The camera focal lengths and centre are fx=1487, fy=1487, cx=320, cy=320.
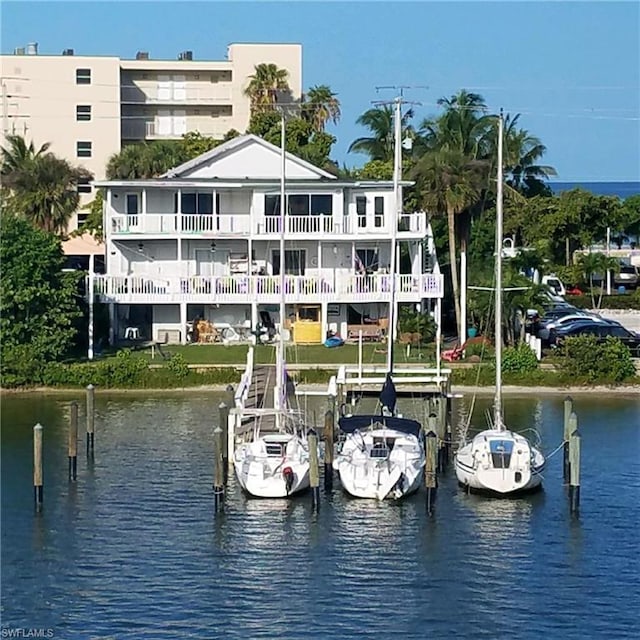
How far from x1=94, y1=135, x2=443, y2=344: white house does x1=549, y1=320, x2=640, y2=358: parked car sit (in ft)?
17.1

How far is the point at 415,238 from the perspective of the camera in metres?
62.1

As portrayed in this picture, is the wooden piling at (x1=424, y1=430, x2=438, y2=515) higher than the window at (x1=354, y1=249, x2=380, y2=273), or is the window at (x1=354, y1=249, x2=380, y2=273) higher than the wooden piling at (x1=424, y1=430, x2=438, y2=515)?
the window at (x1=354, y1=249, x2=380, y2=273)

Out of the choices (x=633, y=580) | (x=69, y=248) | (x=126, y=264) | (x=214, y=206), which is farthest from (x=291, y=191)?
(x=633, y=580)

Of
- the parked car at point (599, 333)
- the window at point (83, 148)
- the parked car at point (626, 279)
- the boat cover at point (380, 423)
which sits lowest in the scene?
the boat cover at point (380, 423)

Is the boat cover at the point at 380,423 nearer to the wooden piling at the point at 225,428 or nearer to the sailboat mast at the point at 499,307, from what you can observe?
the sailboat mast at the point at 499,307

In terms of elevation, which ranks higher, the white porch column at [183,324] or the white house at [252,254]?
the white house at [252,254]

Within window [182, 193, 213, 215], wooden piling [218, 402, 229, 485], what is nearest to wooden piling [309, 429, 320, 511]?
wooden piling [218, 402, 229, 485]

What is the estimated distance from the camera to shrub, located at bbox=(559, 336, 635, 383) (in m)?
55.6

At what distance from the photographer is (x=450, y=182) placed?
61.0 metres

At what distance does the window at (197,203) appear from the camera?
64.2 m

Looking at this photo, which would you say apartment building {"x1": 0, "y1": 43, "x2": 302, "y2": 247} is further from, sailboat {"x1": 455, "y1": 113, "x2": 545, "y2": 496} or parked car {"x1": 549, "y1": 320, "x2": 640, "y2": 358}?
sailboat {"x1": 455, "y1": 113, "x2": 545, "y2": 496}

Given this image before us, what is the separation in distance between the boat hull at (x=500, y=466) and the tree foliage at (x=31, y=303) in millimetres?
22707

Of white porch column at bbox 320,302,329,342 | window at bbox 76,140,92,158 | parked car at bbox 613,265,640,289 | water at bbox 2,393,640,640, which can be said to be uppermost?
window at bbox 76,140,92,158

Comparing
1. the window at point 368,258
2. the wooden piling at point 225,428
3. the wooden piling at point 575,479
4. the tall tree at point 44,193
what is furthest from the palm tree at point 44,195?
the wooden piling at point 575,479
